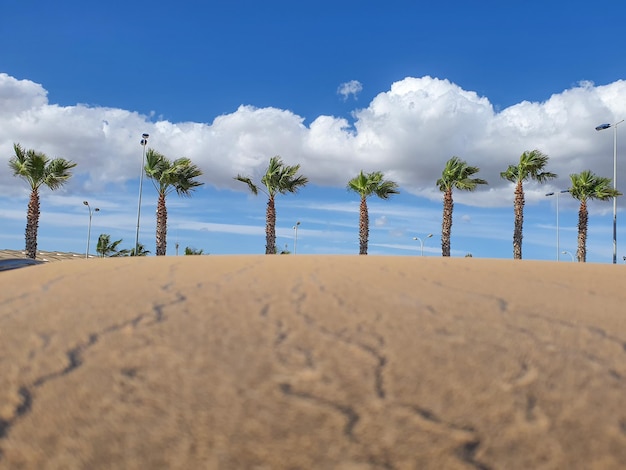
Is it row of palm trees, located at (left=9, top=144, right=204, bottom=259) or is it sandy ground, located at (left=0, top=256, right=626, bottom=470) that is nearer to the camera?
sandy ground, located at (left=0, top=256, right=626, bottom=470)

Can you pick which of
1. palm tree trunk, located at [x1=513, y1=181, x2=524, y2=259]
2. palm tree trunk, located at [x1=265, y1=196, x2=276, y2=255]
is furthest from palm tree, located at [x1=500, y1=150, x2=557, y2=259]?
palm tree trunk, located at [x1=265, y1=196, x2=276, y2=255]

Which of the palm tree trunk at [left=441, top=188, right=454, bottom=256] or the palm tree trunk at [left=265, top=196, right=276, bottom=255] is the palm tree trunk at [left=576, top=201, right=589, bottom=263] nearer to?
the palm tree trunk at [left=441, top=188, right=454, bottom=256]

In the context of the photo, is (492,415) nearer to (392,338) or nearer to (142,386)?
(392,338)

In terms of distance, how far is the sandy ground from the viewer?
8.64 ft

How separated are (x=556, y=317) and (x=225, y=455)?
3042 millimetres

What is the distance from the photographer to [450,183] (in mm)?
30672

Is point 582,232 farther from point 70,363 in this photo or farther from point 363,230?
point 70,363

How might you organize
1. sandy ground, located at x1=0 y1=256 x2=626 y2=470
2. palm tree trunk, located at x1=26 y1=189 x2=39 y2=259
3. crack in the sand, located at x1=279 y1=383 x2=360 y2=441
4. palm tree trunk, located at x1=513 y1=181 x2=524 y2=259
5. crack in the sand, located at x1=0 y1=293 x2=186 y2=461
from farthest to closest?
palm tree trunk, located at x1=513 y1=181 x2=524 y2=259, palm tree trunk, located at x1=26 y1=189 x2=39 y2=259, crack in the sand, located at x1=0 y1=293 x2=186 y2=461, crack in the sand, located at x1=279 y1=383 x2=360 y2=441, sandy ground, located at x1=0 y1=256 x2=626 y2=470

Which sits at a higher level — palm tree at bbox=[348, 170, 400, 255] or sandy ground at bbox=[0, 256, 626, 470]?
palm tree at bbox=[348, 170, 400, 255]

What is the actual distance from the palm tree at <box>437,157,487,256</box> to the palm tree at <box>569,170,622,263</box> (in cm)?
650

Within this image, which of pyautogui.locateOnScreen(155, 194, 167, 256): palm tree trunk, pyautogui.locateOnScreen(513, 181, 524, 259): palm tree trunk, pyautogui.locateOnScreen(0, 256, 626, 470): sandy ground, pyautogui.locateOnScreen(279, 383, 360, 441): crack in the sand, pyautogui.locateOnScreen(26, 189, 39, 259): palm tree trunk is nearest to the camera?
pyautogui.locateOnScreen(0, 256, 626, 470): sandy ground

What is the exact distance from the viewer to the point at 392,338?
3770 millimetres

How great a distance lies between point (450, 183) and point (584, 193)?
8765 mm

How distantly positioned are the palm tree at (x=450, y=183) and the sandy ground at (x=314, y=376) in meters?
24.9
